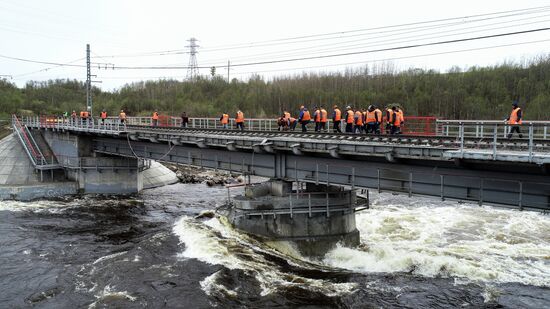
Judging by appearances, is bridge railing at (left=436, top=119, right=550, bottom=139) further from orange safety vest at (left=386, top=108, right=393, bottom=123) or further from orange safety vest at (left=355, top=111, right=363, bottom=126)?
orange safety vest at (left=355, top=111, right=363, bottom=126)

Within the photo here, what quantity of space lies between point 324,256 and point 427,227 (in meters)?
8.86

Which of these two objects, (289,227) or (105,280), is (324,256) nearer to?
(289,227)

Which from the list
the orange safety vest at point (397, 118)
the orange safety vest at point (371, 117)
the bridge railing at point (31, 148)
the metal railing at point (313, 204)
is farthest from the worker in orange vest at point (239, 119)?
the bridge railing at point (31, 148)

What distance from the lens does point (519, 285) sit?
2000 cm

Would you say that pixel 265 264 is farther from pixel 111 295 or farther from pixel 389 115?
pixel 389 115

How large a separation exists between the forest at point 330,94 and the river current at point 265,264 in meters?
36.6

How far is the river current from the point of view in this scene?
18688 millimetres

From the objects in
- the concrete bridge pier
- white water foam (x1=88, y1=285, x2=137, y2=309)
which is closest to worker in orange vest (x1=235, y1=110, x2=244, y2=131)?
the concrete bridge pier

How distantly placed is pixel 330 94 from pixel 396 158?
2755 inches

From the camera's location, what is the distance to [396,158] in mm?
19250

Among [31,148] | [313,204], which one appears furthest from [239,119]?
[31,148]

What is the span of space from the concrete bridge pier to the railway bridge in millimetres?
1165

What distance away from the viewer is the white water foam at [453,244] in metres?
21.7

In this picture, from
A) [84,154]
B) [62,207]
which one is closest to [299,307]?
[62,207]
